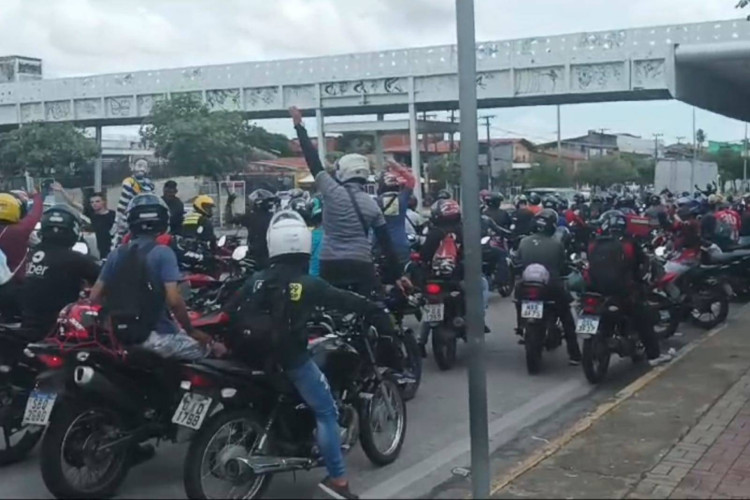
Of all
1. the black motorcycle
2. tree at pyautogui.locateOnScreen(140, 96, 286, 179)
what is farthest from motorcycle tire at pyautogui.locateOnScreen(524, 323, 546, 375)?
tree at pyautogui.locateOnScreen(140, 96, 286, 179)

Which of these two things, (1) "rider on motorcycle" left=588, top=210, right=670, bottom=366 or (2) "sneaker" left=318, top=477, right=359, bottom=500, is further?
(1) "rider on motorcycle" left=588, top=210, right=670, bottom=366

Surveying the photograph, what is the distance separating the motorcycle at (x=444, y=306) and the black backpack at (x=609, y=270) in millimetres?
1251

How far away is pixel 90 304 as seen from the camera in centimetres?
604

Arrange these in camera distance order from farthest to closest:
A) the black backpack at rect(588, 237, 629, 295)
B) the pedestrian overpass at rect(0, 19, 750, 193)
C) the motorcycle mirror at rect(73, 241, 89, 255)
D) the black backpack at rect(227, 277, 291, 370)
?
the pedestrian overpass at rect(0, 19, 750, 193)
the black backpack at rect(588, 237, 629, 295)
the motorcycle mirror at rect(73, 241, 89, 255)
the black backpack at rect(227, 277, 291, 370)

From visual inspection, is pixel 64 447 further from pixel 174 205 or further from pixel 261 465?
pixel 174 205

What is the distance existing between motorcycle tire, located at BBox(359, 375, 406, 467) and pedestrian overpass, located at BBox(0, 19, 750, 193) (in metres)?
16.3

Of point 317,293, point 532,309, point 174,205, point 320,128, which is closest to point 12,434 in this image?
point 317,293

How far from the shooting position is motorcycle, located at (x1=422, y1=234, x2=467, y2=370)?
9.80 m

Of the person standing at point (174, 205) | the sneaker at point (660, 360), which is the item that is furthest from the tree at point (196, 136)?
the sneaker at point (660, 360)

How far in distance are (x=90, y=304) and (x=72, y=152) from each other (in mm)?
35750

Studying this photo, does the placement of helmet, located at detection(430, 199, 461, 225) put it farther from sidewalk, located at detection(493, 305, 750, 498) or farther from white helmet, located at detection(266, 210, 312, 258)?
white helmet, located at detection(266, 210, 312, 258)

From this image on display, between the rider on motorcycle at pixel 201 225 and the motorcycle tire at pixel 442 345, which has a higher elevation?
the rider on motorcycle at pixel 201 225

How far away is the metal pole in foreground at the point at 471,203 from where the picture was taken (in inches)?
210

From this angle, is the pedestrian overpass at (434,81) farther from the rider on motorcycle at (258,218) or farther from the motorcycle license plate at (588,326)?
the motorcycle license plate at (588,326)
